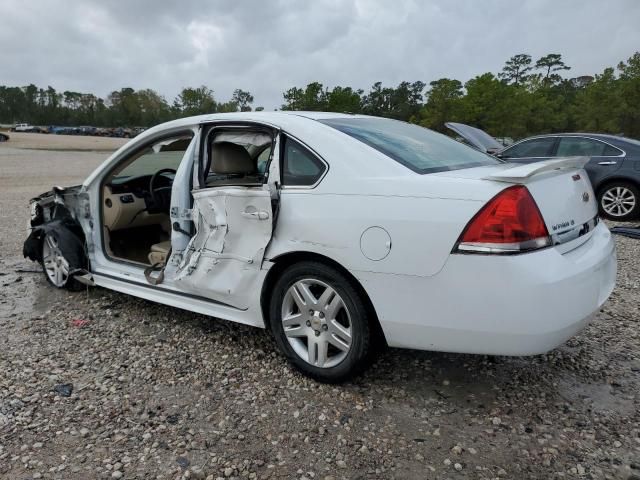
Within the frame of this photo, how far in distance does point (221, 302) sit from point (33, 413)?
1176 mm

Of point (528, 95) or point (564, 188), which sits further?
point (528, 95)

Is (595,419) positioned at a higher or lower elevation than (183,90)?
lower

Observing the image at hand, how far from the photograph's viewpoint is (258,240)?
291cm

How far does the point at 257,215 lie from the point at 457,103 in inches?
1518

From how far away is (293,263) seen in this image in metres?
2.85

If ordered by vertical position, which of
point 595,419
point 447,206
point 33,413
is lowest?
point 33,413

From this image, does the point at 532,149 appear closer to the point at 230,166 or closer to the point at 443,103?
the point at 230,166

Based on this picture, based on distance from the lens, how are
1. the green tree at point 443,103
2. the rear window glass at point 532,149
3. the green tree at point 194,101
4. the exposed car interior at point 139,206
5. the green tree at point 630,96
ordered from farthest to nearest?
1. the green tree at point 194,101
2. the green tree at point 443,103
3. the green tree at point 630,96
4. the rear window glass at point 532,149
5. the exposed car interior at point 139,206

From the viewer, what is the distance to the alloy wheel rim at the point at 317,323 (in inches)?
107

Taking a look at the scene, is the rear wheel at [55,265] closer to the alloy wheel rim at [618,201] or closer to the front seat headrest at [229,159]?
the front seat headrest at [229,159]

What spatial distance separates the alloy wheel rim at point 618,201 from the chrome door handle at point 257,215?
7.29 meters

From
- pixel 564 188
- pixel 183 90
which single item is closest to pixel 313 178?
pixel 564 188

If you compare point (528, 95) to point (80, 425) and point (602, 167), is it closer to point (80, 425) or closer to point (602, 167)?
point (602, 167)

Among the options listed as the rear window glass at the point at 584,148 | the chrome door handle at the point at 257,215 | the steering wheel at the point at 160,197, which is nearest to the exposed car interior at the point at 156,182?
the steering wheel at the point at 160,197
